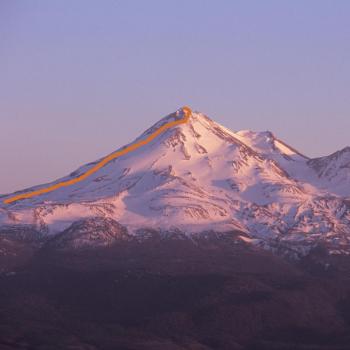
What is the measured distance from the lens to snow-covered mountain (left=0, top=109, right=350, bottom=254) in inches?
6624

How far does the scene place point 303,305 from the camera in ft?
431

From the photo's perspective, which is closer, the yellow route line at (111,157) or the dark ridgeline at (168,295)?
the dark ridgeline at (168,295)

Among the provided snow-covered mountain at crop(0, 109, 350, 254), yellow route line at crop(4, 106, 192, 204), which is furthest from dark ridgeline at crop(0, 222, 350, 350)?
yellow route line at crop(4, 106, 192, 204)

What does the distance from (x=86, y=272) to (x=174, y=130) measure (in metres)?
49.2

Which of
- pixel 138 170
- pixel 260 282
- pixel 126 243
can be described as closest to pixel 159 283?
pixel 260 282

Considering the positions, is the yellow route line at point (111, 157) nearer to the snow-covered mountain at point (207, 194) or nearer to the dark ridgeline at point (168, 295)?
the snow-covered mountain at point (207, 194)

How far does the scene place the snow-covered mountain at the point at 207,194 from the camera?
16825 centimetres

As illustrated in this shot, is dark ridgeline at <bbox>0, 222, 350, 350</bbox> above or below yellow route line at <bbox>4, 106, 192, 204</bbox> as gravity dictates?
below

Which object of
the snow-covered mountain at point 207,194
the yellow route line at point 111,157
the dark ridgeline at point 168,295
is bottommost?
the dark ridgeline at point 168,295

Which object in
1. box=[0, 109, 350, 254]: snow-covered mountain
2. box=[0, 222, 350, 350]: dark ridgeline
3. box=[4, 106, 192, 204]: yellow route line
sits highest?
box=[4, 106, 192, 204]: yellow route line

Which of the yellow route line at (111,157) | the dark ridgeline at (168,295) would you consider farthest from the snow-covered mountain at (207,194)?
the dark ridgeline at (168,295)

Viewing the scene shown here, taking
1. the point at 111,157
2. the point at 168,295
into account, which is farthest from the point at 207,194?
the point at 168,295

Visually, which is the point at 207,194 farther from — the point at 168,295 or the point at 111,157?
the point at 168,295

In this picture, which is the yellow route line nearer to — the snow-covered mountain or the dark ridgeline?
the snow-covered mountain
